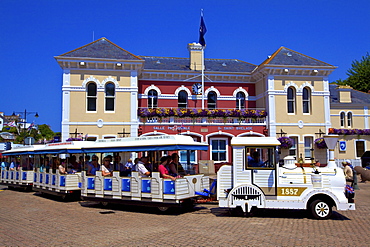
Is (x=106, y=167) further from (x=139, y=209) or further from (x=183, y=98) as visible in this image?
(x=183, y=98)

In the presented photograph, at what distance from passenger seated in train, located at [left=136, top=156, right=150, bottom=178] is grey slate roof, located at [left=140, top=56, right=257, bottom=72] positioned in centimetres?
1623

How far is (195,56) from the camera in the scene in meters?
28.2

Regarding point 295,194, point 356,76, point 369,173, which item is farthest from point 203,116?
point 356,76

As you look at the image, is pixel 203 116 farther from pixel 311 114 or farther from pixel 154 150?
pixel 154 150

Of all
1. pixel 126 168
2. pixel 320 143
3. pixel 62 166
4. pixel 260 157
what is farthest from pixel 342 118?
pixel 62 166

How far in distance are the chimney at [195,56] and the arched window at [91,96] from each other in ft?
26.1

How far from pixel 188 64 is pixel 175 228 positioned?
21378mm

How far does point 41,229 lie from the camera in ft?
30.0

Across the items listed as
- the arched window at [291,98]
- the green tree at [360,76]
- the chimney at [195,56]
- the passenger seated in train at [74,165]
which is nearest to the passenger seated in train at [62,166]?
the passenger seated in train at [74,165]

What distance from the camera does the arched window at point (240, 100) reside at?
27.6m

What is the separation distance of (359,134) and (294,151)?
6141 millimetres

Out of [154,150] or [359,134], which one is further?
[359,134]

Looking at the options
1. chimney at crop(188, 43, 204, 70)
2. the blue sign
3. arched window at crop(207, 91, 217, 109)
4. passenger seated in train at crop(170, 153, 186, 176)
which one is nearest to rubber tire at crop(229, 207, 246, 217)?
passenger seated in train at crop(170, 153, 186, 176)

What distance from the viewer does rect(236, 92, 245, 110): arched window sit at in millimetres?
27578
